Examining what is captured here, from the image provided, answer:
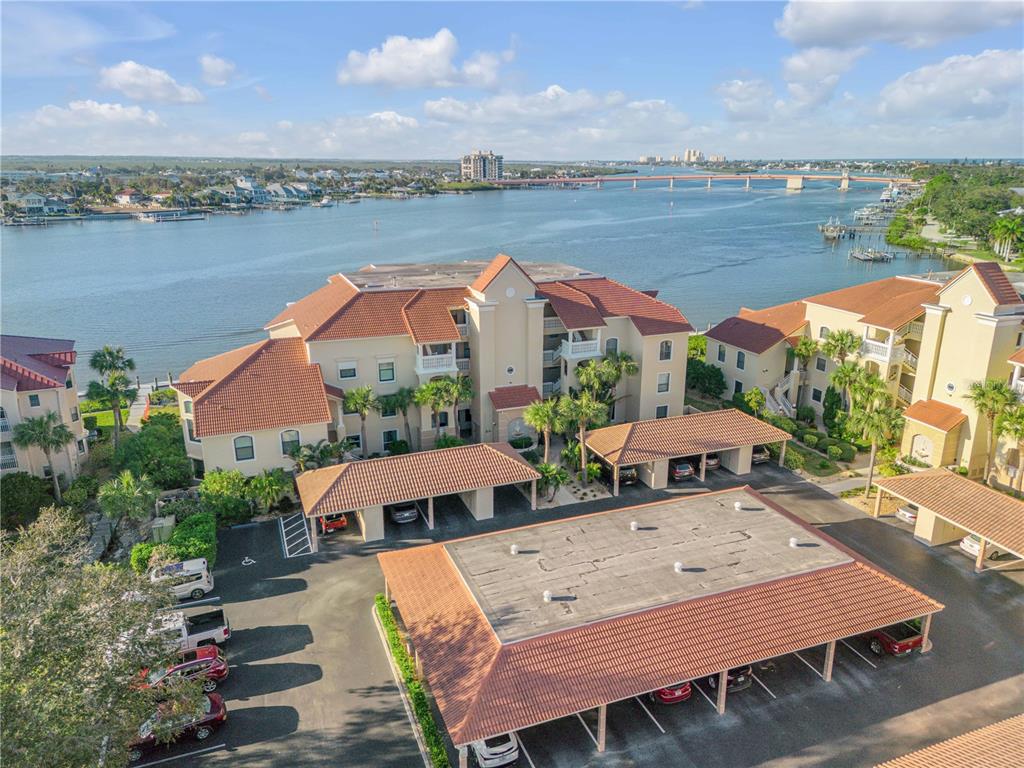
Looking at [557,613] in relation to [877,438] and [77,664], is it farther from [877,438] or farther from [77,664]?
[877,438]

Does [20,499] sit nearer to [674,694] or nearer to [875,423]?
[674,694]

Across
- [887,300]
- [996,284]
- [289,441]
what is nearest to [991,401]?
[996,284]

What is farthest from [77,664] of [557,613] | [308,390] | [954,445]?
[954,445]

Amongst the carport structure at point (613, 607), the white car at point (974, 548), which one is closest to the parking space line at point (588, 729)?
the carport structure at point (613, 607)

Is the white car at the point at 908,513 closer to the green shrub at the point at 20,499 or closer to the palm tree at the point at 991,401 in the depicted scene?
the palm tree at the point at 991,401

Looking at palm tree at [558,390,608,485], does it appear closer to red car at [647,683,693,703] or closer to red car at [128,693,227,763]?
red car at [647,683,693,703]

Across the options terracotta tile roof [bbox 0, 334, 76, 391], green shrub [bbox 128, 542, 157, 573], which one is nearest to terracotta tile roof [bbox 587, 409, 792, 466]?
green shrub [bbox 128, 542, 157, 573]

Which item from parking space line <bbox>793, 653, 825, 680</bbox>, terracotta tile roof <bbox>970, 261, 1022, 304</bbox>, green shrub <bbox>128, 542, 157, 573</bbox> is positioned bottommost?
parking space line <bbox>793, 653, 825, 680</bbox>
